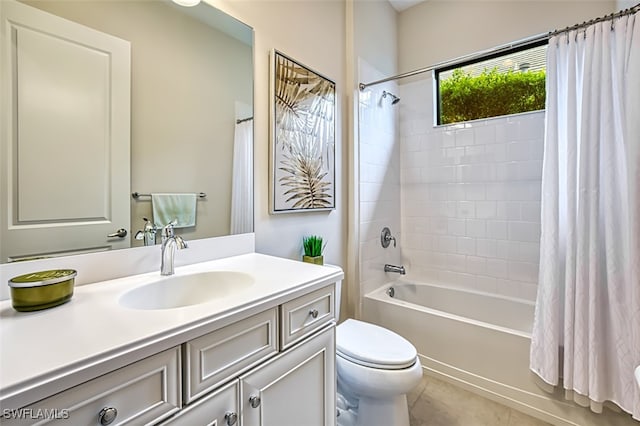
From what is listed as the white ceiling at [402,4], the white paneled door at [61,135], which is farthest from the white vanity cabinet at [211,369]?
the white ceiling at [402,4]

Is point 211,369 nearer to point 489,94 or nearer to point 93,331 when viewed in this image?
point 93,331

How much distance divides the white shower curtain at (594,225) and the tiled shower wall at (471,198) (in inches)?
20.5

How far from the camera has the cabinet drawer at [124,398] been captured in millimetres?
469

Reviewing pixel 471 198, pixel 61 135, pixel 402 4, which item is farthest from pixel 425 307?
pixel 402 4

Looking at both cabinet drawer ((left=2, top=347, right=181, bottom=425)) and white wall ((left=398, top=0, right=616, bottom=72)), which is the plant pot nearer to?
cabinet drawer ((left=2, top=347, right=181, bottom=425))

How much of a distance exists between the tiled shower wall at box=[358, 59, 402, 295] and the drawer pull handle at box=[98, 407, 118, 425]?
1734 millimetres

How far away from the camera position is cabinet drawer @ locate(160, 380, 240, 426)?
0.64m

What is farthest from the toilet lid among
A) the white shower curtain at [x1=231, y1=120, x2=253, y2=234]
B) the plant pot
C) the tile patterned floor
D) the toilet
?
the white shower curtain at [x1=231, y1=120, x2=253, y2=234]

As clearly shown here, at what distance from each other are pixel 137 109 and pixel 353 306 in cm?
176

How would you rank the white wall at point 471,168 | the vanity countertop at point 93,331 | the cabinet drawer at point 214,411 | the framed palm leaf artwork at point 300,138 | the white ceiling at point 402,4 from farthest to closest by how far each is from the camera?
the white ceiling at point 402,4
the white wall at point 471,168
the framed palm leaf artwork at point 300,138
the cabinet drawer at point 214,411
the vanity countertop at point 93,331

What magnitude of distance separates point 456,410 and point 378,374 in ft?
2.53

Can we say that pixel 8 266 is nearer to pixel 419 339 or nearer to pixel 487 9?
pixel 419 339

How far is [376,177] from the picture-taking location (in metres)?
2.31

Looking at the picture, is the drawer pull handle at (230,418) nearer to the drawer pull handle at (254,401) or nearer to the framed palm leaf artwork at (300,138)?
the drawer pull handle at (254,401)
